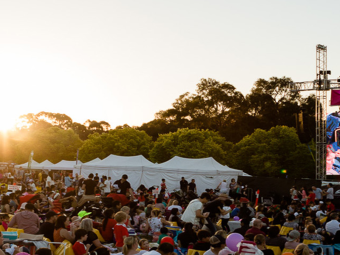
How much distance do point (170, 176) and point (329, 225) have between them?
55.1ft

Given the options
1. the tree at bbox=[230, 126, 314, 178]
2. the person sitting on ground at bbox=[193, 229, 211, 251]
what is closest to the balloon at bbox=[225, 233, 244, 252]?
the person sitting on ground at bbox=[193, 229, 211, 251]

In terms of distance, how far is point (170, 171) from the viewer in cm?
2725

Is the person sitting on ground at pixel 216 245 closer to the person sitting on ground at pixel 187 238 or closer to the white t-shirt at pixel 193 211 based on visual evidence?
the person sitting on ground at pixel 187 238

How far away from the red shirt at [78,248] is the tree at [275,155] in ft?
130

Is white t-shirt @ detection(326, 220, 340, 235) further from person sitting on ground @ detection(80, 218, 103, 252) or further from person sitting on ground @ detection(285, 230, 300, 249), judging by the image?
person sitting on ground @ detection(80, 218, 103, 252)

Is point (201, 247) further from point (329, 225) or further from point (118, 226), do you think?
point (329, 225)

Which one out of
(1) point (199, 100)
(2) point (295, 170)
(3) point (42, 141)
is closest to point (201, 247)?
(2) point (295, 170)

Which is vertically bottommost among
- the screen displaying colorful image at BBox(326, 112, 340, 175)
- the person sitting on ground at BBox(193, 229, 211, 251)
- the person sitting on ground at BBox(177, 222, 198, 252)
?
the person sitting on ground at BBox(177, 222, 198, 252)

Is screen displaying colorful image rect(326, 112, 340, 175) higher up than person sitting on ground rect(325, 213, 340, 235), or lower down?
higher up

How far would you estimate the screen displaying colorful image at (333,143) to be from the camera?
2628 centimetres

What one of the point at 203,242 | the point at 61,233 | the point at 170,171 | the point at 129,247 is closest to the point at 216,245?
the point at 203,242

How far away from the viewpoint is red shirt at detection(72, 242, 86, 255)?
6879 mm

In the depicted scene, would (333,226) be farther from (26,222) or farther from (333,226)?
(26,222)

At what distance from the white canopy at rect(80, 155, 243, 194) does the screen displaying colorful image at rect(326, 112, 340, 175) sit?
5.69 m
